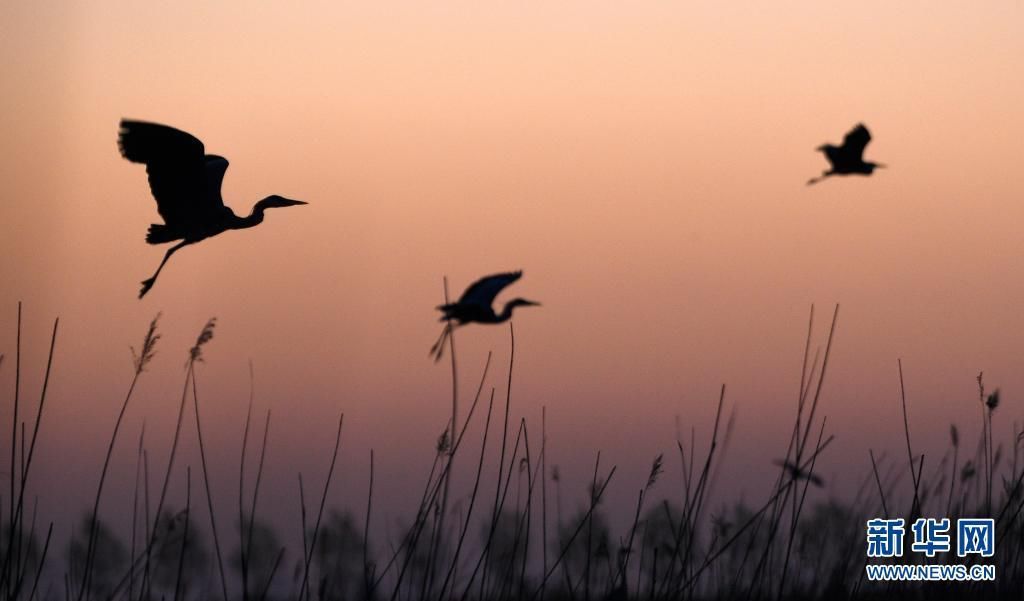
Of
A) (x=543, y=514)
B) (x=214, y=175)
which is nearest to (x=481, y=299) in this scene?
(x=543, y=514)

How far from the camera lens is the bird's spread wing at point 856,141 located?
18.6ft

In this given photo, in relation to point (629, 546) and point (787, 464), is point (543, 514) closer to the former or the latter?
point (629, 546)

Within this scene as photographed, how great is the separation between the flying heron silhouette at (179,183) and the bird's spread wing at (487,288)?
8.80ft

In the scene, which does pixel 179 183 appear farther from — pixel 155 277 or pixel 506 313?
pixel 506 313

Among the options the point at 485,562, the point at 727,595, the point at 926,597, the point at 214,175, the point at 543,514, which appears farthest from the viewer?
the point at 214,175

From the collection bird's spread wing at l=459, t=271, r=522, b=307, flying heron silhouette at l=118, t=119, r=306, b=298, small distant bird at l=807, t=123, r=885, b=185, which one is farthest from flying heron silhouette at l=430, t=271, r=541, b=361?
flying heron silhouette at l=118, t=119, r=306, b=298

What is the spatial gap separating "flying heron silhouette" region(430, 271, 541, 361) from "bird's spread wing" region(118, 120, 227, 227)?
2.72 meters

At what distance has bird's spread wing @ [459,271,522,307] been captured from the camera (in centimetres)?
444

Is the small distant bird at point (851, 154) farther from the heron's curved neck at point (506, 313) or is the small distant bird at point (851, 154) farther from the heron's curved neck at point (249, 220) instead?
the heron's curved neck at point (249, 220)

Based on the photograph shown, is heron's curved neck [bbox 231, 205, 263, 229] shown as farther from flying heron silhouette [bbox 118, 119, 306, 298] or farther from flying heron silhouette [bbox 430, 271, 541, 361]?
flying heron silhouette [bbox 430, 271, 541, 361]

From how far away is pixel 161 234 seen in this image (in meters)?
7.25

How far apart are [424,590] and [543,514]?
670mm

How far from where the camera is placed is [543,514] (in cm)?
488

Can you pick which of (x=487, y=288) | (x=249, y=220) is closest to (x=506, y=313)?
(x=487, y=288)
